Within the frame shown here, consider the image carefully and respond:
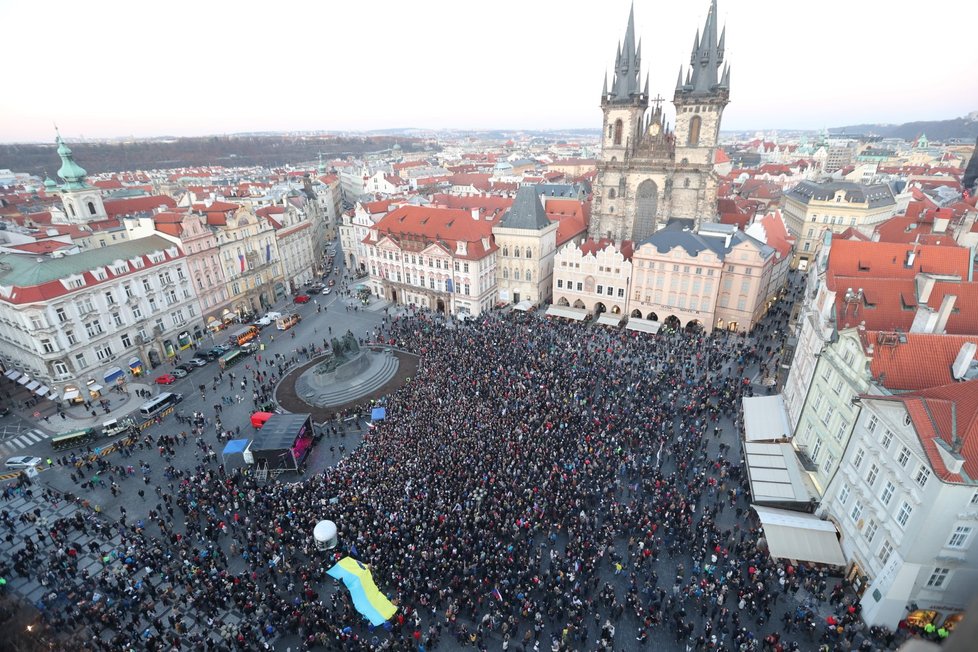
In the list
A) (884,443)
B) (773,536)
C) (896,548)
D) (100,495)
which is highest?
(884,443)

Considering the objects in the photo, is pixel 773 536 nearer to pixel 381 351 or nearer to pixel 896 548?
pixel 896 548

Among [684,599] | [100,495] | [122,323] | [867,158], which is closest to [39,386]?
[122,323]

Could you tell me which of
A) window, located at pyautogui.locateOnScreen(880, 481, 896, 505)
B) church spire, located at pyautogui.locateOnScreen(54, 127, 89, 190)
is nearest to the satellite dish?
window, located at pyautogui.locateOnScreen(880, 481, 896, 505)

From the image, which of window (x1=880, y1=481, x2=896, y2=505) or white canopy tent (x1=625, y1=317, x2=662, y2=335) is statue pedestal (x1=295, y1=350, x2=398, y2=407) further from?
window (x1=880, y1=481, x2=896, y2=505)

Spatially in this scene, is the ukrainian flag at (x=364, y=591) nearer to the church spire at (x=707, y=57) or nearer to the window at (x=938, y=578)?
the window at (x=938, y=578)

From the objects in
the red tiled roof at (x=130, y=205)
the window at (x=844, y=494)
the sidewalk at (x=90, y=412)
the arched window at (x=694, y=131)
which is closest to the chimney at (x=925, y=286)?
the window at (x=844, y=494)

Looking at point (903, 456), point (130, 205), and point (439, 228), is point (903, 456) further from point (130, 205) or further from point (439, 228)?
point (130, 205)
